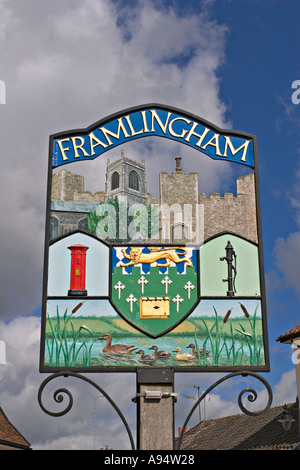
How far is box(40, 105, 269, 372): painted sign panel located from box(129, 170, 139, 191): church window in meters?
0.01

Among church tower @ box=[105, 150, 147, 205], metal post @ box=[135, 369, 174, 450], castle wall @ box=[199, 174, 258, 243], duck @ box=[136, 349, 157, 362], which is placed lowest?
metal post @ box=[135, 369, 174, 450]

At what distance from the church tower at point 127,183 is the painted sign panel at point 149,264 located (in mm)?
13

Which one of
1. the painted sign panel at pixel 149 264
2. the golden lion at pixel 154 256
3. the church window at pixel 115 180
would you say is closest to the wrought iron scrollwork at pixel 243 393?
the painted sign panel at pixel 149 264

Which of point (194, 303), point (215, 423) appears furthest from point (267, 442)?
point (194, 303)

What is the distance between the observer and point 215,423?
33.8 metres

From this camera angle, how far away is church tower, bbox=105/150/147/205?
789cm

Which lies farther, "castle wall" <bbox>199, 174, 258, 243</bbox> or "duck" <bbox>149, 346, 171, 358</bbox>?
"castle wall" <bbox>199, 174, 258, 243</bbox>

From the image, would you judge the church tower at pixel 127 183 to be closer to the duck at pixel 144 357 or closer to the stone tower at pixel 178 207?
the stone tower at pixel 178 207

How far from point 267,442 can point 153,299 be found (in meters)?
19.1

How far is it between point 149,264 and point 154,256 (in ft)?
0.37

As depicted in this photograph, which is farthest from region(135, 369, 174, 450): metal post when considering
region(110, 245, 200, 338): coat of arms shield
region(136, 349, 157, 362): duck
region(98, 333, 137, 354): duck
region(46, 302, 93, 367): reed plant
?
region(46, 302, 93, 367): reed plant

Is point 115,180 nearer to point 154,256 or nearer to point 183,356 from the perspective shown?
point 154,256

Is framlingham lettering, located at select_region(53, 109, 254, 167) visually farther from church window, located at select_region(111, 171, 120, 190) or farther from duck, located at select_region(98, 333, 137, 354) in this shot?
duck, located at select_region(98, 333, 137, 354)
